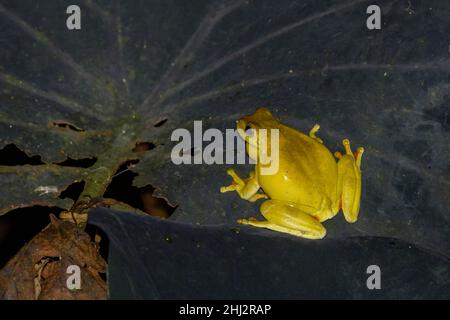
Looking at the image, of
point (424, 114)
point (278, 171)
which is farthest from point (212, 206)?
point (424, 114)

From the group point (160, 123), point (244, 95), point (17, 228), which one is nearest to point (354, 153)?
point (244, 95)

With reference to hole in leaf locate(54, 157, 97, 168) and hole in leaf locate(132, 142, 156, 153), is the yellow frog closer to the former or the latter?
hole in leaf locate(132, 142, 156, 153)

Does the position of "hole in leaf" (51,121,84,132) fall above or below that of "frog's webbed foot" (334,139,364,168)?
above

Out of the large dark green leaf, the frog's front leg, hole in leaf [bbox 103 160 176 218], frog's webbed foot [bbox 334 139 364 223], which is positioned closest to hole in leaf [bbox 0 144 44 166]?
the large dark green leaf

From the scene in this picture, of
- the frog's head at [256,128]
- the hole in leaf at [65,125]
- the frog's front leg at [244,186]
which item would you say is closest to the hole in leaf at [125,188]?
the hole in leaf at [65,125]

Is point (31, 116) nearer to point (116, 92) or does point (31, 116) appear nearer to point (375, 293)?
point (116, 92)

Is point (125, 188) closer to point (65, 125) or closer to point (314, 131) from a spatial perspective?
point (65, 125)
